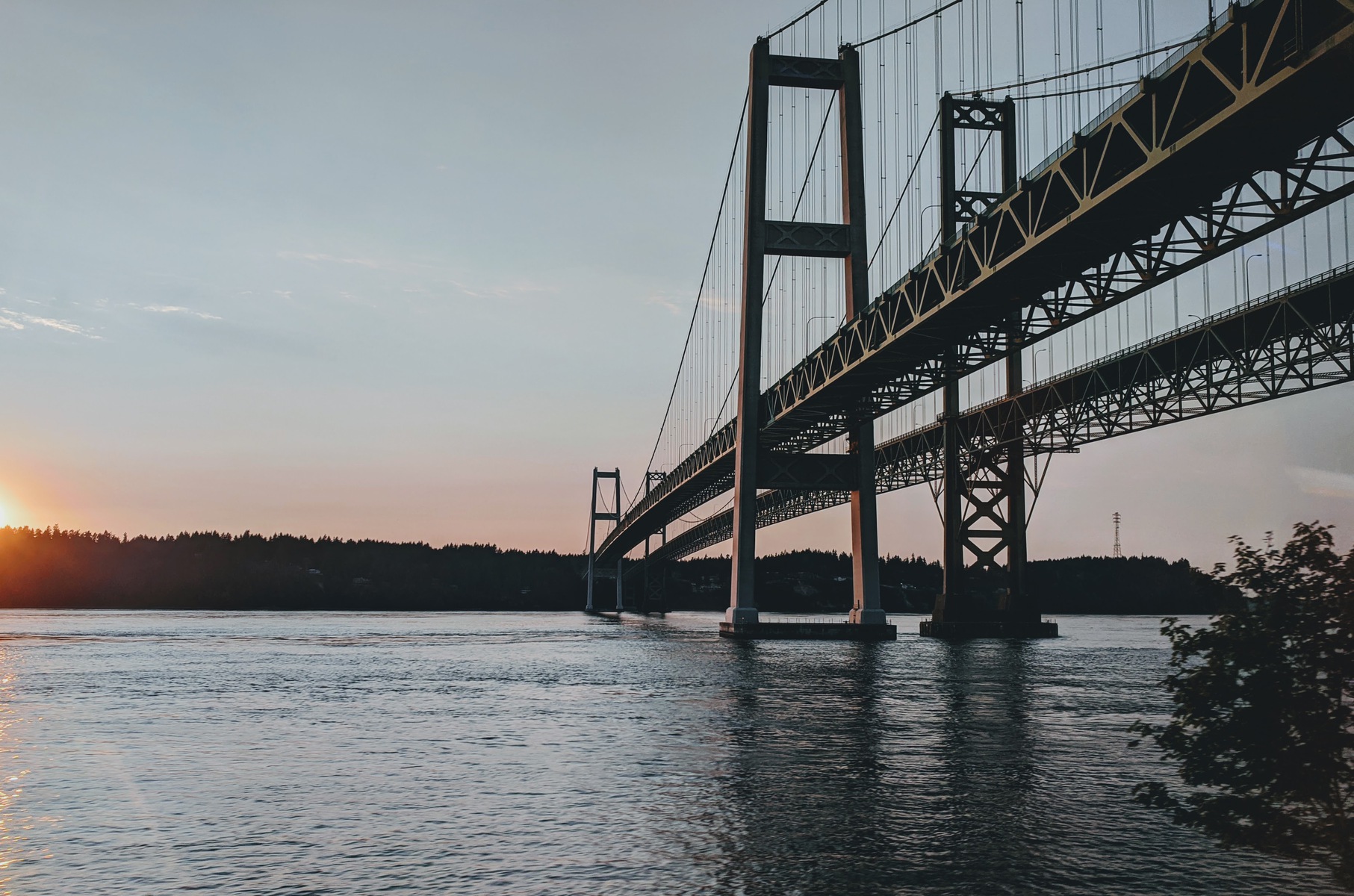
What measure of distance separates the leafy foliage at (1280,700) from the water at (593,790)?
963 millimetres

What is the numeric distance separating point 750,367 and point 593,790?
34192 millimetres

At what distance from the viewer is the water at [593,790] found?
7449 mm

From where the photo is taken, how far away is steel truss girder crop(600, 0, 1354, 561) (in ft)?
47.4

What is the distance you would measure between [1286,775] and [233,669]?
2793 centimetres

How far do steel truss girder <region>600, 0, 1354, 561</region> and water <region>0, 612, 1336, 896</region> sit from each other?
794 cm

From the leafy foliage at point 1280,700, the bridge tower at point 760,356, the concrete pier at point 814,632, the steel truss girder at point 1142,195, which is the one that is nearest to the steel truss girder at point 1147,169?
the steel truss girder at point 1142,195

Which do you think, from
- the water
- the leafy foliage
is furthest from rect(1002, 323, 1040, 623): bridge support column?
the leafy foliage

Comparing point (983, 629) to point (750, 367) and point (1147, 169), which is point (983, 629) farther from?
point (1147, 169)

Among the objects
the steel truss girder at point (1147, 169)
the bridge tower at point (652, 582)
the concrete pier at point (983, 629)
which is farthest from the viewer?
the bridge tower at point (652, 582)

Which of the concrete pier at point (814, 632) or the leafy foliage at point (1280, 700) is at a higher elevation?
the leafy foliage at point (1280, 700)

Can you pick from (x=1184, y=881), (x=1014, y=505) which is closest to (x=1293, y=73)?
(x=1184, y=881)

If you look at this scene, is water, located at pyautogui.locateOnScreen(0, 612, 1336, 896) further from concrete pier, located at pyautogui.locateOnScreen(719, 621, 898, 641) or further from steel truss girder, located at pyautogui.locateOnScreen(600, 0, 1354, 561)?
concrete pier, located at pyautogui.locateOnScreen(719, 621, 898, 641)

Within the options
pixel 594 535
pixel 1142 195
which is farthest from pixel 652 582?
pixel 1142 195

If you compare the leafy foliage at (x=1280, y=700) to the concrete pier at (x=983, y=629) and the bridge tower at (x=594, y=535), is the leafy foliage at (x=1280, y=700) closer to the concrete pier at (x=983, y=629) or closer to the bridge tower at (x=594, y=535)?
the concrete pier at (x=983, y=629)
